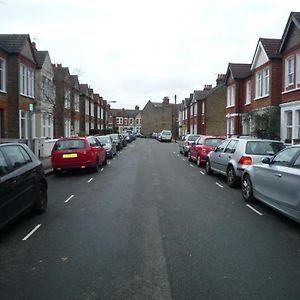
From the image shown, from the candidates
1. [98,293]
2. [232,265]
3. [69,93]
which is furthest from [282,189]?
[69,93]

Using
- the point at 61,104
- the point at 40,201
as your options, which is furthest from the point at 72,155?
the point at 61,104

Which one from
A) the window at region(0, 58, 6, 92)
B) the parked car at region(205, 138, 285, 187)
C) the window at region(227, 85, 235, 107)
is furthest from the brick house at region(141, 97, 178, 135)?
the parked car at region(205, 138, 285, 187)

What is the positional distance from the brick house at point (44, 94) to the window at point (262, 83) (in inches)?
587

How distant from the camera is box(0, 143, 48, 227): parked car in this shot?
6.07 meters

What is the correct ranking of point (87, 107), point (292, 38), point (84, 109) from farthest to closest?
point (87, 107) < point (84, 109) < point (292, 38)

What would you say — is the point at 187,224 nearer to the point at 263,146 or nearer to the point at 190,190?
the point at 190,190

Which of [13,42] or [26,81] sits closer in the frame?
[13,42]

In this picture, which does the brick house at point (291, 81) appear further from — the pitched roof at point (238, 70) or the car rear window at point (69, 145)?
the car rear window at point (69, 145)

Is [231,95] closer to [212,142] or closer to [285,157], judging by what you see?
[212,142]

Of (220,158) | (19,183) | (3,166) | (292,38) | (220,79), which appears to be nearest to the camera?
(3,166)

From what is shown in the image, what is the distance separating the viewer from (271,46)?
24.2 metres

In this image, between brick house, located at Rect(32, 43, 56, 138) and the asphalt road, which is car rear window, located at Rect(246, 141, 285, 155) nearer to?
the asphalt road

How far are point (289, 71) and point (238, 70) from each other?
1106cm

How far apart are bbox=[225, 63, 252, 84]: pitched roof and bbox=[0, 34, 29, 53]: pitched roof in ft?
52.4
